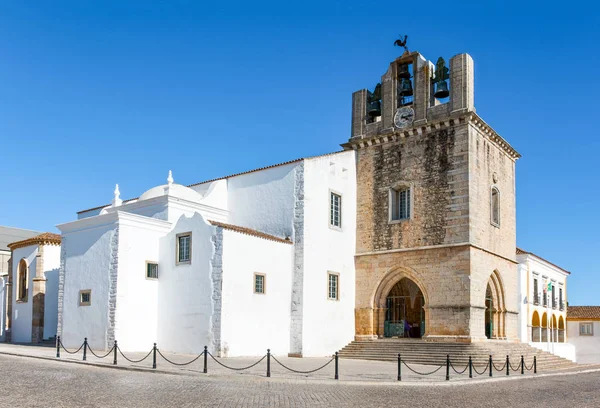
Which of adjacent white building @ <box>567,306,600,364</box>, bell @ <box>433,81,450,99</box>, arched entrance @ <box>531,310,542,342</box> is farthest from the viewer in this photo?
adjacent white building @ <box>567,306,600,364</box>

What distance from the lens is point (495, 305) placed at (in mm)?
26422

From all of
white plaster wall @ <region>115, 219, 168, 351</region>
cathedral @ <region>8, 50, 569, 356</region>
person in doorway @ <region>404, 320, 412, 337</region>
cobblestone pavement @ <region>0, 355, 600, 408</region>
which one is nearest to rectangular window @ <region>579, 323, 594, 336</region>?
cathedral @ <region>8, 50, 569, 356</region>

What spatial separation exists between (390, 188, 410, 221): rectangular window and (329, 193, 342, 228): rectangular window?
2.23 metres

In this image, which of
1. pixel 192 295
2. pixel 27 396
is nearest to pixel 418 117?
pixel 192 295

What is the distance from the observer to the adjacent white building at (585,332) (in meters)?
47.2

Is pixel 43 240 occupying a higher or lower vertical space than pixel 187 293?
higher

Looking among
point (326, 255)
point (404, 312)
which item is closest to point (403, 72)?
point (326, 255)

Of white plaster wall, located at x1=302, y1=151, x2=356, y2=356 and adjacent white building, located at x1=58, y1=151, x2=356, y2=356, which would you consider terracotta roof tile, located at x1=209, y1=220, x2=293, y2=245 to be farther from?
white plaster wall, located at x1=302, y1=151, x2=356, y2=356

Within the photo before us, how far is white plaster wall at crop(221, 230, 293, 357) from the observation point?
870 inches

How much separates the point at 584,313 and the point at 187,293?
37621mm

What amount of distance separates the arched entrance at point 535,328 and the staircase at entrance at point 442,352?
13071 mm

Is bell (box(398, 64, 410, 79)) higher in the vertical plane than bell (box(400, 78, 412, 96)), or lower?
higher

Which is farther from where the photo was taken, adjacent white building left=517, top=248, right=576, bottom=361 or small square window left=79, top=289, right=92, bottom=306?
adjacent white building left=517, top=248, right=576, bottom=361

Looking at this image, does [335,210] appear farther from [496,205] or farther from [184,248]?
[496,205]
